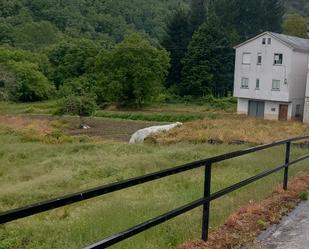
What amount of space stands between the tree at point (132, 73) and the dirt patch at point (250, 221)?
48052 millimetres

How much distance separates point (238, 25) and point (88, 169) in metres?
71.9

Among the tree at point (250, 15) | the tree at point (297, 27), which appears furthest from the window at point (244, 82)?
the tree at point (250, 15)

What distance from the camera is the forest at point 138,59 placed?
55750 millimetres

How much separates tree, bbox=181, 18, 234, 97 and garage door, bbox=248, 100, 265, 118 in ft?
56.7

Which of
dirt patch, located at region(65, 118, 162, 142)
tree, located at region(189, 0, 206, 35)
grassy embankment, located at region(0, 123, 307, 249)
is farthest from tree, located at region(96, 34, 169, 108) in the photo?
grassy embankment, located at region(0, 123, 307, 249)

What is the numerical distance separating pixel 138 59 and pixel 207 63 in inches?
446

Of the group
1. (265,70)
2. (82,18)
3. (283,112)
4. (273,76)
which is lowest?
(283,112)

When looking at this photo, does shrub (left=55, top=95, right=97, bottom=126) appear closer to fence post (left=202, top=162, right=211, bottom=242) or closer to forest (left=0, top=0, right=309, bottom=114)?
forest (left=0, top=0, right=309, bottom=114)

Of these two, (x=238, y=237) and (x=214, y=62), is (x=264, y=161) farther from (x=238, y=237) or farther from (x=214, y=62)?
(x=214, y=62)

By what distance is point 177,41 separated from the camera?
226 feet

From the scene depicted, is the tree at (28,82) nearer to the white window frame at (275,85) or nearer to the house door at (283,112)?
the white window frame at (275,85)

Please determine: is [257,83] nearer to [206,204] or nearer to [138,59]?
[138,59]

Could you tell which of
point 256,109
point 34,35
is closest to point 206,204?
point 256,109

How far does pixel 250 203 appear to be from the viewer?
21.8 ft
